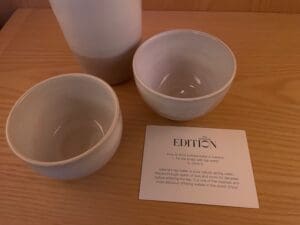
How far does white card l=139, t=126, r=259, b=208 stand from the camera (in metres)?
0.34

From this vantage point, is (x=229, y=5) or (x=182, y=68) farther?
(x=229, y=5)

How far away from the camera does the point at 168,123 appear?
0.41 meters

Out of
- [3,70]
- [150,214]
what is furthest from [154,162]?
[3,70]

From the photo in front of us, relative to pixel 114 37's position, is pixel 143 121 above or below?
below

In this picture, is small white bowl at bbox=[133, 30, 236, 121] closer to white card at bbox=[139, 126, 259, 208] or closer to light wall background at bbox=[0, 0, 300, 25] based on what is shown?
white card at bbox=[139, 126, 259, 208]

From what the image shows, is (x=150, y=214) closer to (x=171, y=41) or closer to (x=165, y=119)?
(x=165, y=119)

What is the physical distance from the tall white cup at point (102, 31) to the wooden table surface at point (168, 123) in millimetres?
56

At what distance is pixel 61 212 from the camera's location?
13.4 inches

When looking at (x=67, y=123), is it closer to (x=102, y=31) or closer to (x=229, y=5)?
(x=102, y=31)

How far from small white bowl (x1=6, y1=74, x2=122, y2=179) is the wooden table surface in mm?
39

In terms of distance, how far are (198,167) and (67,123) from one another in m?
0.20

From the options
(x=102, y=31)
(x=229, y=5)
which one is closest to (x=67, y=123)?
(x=102, y=31)

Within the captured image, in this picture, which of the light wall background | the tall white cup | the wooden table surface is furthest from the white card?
the light wall background

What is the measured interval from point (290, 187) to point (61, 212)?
0.89ft
